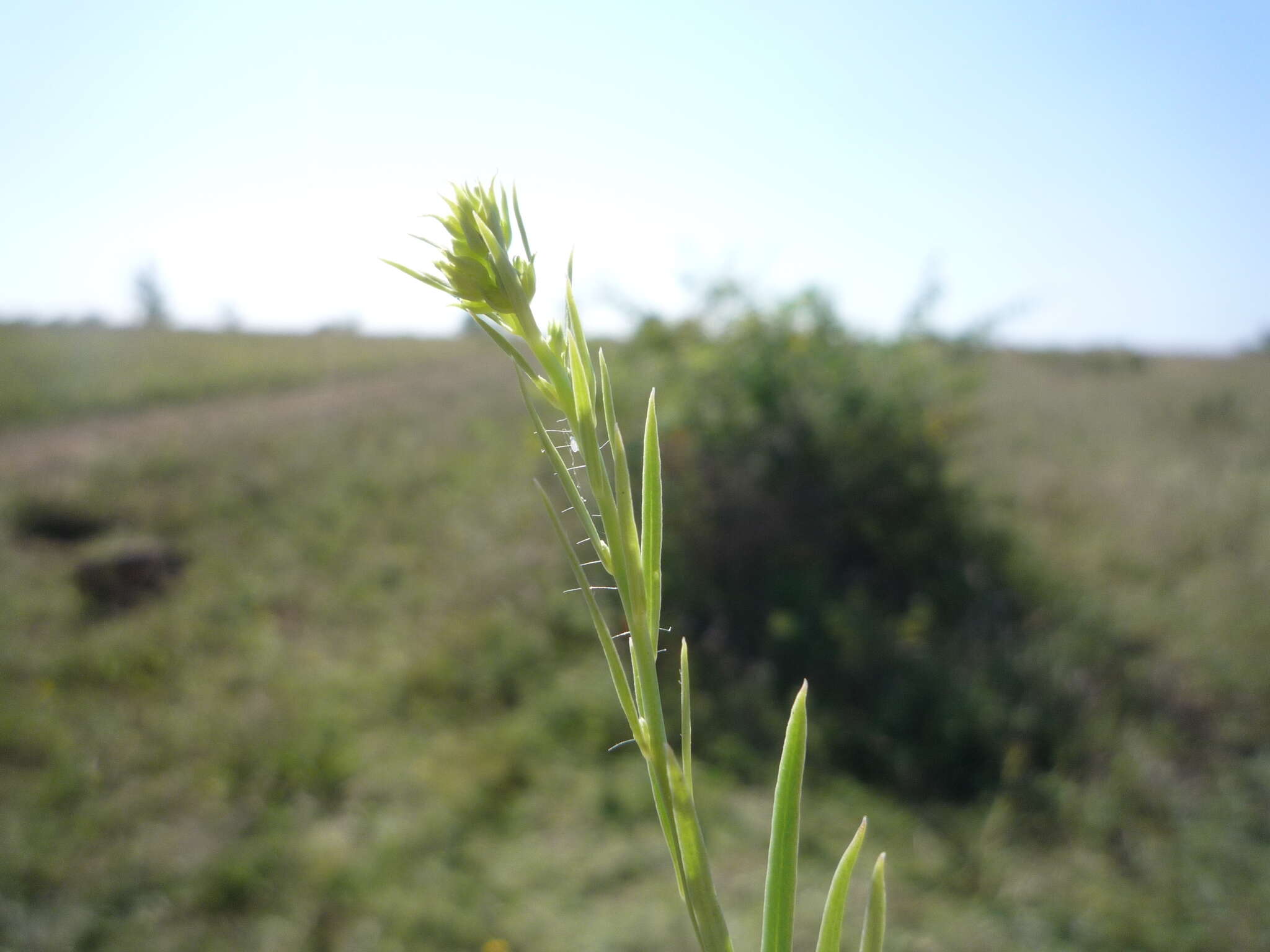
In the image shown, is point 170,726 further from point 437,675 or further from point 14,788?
point 437,675

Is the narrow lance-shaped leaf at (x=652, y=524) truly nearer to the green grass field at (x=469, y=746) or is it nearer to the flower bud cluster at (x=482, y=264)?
the flower bud cluster at (x=482, y=264)

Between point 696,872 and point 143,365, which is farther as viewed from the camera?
point 143,365

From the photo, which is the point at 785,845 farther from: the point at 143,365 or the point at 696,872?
the point at 143,365

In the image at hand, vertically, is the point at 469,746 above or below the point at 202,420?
below

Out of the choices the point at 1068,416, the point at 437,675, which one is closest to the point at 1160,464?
the point at 1068,416

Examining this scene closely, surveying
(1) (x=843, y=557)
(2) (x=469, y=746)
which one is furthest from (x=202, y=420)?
(1) (x=843, y=557)

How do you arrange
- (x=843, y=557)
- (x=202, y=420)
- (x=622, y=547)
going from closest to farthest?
(x=622, y=547)
(x=843, y=557)
(x=202, y=420)

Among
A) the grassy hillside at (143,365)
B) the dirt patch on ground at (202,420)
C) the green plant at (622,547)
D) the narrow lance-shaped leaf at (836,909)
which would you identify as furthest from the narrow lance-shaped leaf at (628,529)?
the grassy hillside at (143,365)
